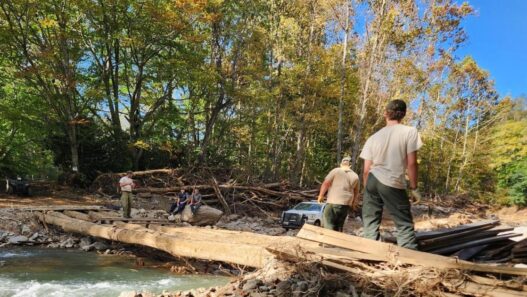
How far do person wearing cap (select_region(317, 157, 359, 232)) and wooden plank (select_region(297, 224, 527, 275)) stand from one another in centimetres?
178

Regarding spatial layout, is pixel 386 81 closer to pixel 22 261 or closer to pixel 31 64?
pixel 31 64

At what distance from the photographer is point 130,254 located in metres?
12.2

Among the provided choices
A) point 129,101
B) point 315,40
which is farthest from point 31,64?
point 315,40

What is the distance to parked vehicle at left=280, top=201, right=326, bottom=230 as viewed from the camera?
759 inches

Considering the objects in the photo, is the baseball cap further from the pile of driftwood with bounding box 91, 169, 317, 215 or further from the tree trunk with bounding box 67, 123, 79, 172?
the tree trunk with bounding box 67, 123, 79, 172

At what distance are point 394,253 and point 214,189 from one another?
1821cm

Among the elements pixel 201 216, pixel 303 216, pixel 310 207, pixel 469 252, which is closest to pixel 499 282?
pixel 469 252

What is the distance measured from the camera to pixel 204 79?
2517 centimetres

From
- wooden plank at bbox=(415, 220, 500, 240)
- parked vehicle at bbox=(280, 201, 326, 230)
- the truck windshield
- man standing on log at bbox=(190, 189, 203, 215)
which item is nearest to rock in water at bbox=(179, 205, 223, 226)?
man standing on log at bbox=(190, 189, 203, 215)

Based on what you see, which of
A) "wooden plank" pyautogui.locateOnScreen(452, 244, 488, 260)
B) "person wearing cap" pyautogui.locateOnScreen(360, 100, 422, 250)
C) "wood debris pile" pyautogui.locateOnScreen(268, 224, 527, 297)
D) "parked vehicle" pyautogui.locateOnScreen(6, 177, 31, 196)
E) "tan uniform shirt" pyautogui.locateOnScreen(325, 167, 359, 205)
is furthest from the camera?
"parked vehicle" pyautogui.locateOnScreen(6, 177, 31, 196)

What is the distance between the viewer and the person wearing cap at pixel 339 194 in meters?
7.41

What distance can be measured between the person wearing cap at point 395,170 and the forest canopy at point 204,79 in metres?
20.3

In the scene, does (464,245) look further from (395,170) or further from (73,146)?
(73,146)

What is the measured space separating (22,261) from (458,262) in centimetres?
987
